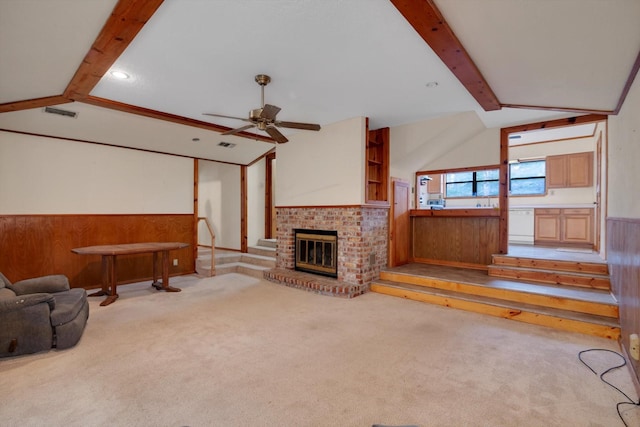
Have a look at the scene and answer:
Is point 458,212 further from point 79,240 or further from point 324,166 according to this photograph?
point 79,240

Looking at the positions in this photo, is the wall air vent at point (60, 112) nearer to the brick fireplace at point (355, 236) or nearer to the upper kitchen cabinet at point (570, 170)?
the brick fireplace at point (355, 236)

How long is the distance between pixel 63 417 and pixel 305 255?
376 cm

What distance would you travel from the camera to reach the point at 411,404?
6.18 ft

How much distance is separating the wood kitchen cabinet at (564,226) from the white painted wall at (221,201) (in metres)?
6.70

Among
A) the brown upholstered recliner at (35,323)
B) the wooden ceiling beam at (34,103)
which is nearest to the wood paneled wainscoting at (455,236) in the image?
the brown upholstered recliner at (35,323)

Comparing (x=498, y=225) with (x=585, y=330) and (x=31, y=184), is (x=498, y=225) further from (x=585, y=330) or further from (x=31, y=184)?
(x=31, y=184)

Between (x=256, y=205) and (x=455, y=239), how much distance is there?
4.60 metres

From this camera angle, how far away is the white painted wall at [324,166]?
445 cm

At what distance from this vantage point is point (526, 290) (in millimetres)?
3600

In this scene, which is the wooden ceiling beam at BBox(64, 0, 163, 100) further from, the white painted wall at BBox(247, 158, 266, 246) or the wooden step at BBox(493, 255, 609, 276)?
the wooden step at BBox(493, 255, 609, 276)

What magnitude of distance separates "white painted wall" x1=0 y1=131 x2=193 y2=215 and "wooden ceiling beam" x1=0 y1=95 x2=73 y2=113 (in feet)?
3.70

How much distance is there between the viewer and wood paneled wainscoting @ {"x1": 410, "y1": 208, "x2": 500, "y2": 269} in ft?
16.4

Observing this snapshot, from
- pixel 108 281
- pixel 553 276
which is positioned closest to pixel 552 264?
pixel 553 276

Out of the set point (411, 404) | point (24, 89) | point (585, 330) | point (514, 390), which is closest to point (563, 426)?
point (514, 390)
